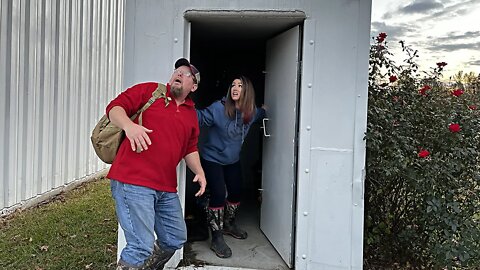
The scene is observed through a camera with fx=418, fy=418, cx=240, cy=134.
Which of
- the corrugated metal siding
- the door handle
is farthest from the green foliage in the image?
the corrugated metal siding

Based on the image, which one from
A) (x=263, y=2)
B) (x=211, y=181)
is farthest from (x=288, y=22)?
(x=211, y=181)

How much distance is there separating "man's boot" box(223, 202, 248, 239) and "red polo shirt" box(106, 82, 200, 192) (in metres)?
1.41

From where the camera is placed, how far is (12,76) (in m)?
5.39

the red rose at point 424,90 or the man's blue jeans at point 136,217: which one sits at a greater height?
the red rose at point 424,90

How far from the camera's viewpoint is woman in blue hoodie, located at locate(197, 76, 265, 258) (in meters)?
3.70

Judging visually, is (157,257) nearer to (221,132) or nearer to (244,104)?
(221,132)

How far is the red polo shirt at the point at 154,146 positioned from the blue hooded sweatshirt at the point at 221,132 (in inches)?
36.7

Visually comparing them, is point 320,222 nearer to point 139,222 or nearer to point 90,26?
point 139,222

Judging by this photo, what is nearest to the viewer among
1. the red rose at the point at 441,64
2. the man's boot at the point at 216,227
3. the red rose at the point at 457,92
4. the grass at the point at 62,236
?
the red rose at the point at 457,92

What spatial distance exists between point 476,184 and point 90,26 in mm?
6861

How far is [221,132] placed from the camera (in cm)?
378

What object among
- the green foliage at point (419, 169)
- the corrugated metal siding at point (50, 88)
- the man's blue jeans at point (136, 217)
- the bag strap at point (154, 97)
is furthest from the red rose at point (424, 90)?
the corrugated metal siding at point (50, 88)

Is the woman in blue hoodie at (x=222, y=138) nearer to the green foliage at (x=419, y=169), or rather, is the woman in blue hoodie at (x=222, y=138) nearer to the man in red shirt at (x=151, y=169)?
the man in red shirt at (x=151, y=169)

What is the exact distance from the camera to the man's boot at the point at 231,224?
13.6ft
